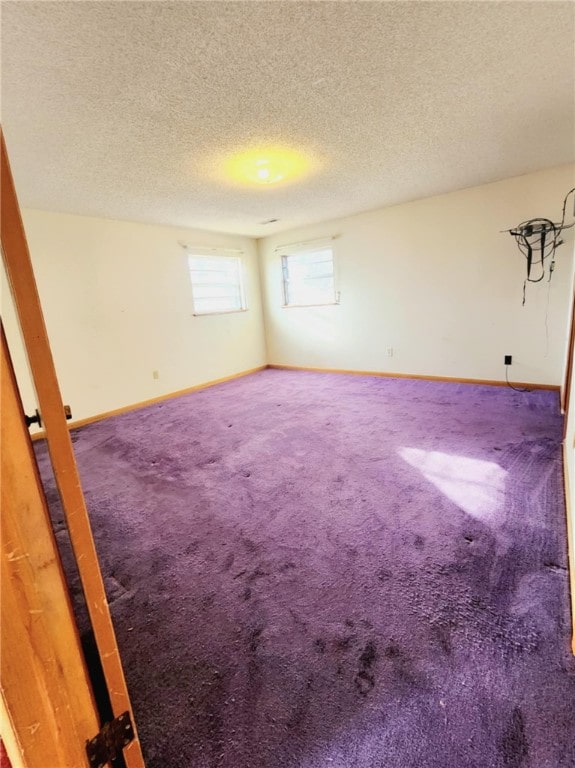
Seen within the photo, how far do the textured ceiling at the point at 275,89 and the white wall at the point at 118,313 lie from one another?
2.07 ft

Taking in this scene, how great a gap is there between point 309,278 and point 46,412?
5220 millimetres

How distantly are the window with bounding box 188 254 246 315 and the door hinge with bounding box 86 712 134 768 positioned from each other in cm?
471

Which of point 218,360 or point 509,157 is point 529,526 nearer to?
point 509,157

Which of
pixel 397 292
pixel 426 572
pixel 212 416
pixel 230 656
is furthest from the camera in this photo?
pixel 397 292

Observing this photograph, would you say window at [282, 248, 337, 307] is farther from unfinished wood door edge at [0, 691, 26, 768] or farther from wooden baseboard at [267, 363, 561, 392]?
unfinished wood door edge at [0, 691, 26, 768]

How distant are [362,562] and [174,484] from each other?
55.2 inches

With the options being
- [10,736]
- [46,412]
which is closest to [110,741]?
[10,736]

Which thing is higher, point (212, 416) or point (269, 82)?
point (269, 82)

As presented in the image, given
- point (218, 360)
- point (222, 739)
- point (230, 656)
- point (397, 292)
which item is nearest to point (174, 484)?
point (230, 656)

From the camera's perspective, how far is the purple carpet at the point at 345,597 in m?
0.97

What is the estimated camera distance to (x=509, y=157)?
3.05m

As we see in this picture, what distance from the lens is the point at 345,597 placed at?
1406 mm

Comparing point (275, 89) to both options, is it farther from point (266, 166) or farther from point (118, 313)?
point (118, 313)

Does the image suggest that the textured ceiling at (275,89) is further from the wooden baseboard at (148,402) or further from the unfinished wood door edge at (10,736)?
the wooden baseboard at (148,402)
